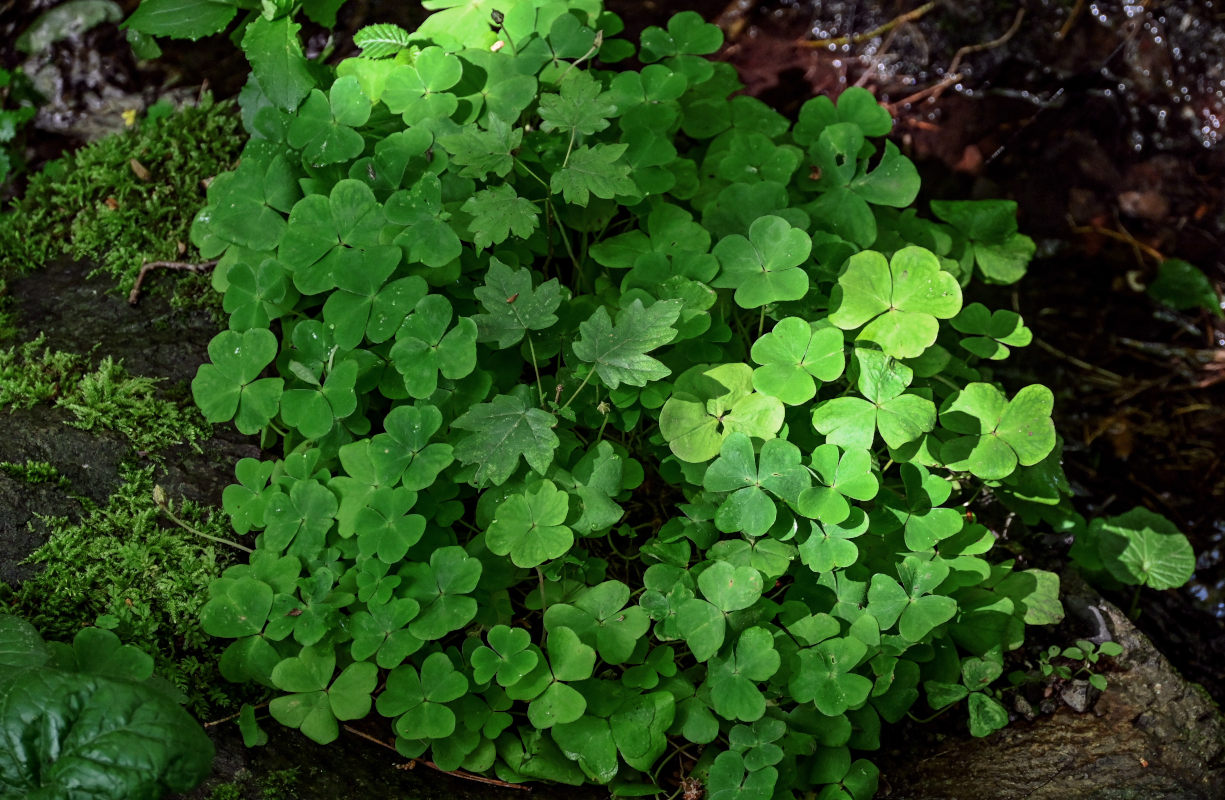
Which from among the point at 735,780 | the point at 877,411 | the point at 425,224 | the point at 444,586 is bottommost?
the point at 735,780

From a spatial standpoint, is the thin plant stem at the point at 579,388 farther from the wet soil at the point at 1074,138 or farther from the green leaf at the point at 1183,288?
the green leaf at the point at 1183,288

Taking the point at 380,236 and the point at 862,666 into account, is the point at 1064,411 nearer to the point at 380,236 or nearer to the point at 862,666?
the point at 862,666

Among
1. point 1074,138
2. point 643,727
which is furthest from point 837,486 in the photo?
point 1074,138

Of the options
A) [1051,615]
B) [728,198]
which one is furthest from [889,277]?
[1051,615]

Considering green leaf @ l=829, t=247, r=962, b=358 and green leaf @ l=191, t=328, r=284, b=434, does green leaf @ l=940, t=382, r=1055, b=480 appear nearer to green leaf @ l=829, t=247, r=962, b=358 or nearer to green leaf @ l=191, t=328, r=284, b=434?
green leaf @ l=829, t=247, r=962, b=358

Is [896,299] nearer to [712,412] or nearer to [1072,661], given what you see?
[712,412]

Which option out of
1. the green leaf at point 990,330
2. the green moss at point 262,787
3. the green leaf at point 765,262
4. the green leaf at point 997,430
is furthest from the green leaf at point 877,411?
the green moss at point 262,787
